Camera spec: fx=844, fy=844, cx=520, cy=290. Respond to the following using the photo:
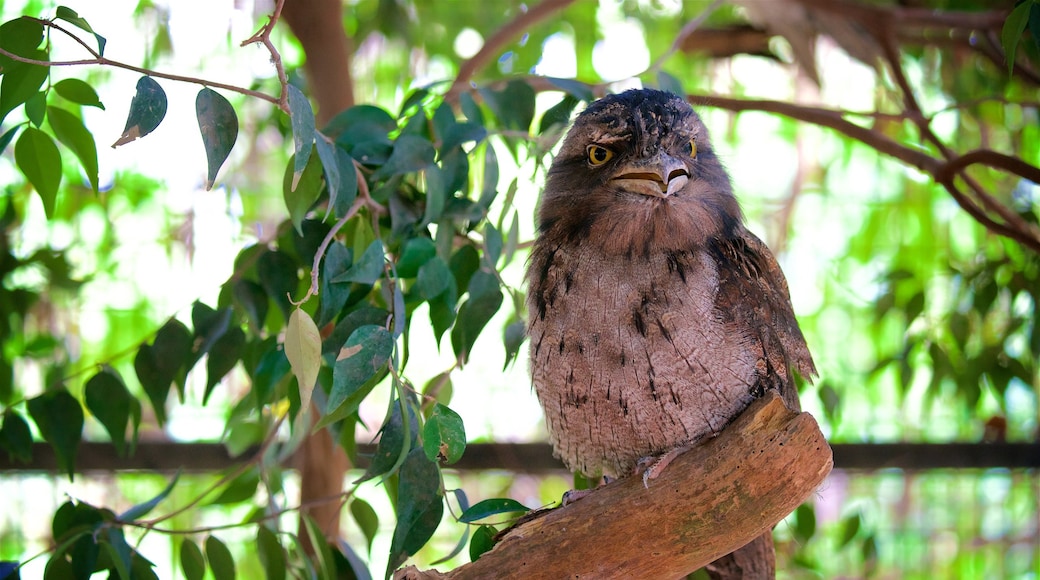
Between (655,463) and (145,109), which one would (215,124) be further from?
(655,463)

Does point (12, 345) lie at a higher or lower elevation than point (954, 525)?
higher

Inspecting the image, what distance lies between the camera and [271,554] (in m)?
1.60

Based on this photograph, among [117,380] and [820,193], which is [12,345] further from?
[820,193]

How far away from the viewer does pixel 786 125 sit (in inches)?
157

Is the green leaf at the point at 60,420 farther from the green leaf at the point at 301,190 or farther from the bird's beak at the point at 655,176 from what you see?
the bird's beak at the point at 655,176

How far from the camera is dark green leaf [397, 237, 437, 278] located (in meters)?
1.47

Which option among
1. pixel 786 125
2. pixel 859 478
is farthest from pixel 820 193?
pixel 859 478

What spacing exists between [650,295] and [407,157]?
0.49m

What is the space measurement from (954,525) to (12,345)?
333 centimetres

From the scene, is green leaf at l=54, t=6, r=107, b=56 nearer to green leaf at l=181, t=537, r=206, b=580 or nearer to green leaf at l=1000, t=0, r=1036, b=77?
green leaf at l=181, t=537, r=206, b=580

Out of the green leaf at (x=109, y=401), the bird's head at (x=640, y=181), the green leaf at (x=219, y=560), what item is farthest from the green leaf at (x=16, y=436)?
the bird's head at (x=640, y=181)

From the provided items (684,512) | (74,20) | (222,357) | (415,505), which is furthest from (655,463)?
(74,20)

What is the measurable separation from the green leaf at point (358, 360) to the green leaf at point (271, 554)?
1.99 ft

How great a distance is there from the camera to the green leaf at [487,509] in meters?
1.28
